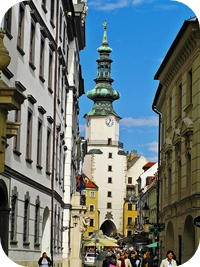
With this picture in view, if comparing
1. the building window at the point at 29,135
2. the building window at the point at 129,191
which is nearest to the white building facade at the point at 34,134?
the building window at the point at 29,135

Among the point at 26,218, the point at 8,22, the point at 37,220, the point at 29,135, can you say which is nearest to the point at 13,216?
the point at 26,218

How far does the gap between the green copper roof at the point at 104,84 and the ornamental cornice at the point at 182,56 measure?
1238mm

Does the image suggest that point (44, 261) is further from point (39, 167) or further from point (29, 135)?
point (29, 135)

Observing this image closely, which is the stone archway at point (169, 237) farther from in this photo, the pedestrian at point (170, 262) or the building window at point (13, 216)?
the building window at point (13, 216)

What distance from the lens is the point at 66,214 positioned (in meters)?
23.9

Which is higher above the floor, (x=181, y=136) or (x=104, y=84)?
(x=104, y=84)

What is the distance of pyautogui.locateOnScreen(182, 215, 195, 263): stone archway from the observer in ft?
45.9

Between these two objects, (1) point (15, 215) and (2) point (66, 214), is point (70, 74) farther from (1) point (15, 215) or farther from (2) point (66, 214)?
(1) point (15, 215)

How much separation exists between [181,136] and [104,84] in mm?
1893

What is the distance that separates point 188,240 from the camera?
47.6 feet

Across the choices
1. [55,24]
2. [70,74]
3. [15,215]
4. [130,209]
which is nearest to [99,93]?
[15,215]

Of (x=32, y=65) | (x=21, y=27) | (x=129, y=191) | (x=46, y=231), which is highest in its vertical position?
(x=21, y=27)

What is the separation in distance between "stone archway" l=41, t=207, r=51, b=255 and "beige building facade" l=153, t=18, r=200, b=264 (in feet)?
8.40

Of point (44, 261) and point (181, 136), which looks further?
point (44, 261)
